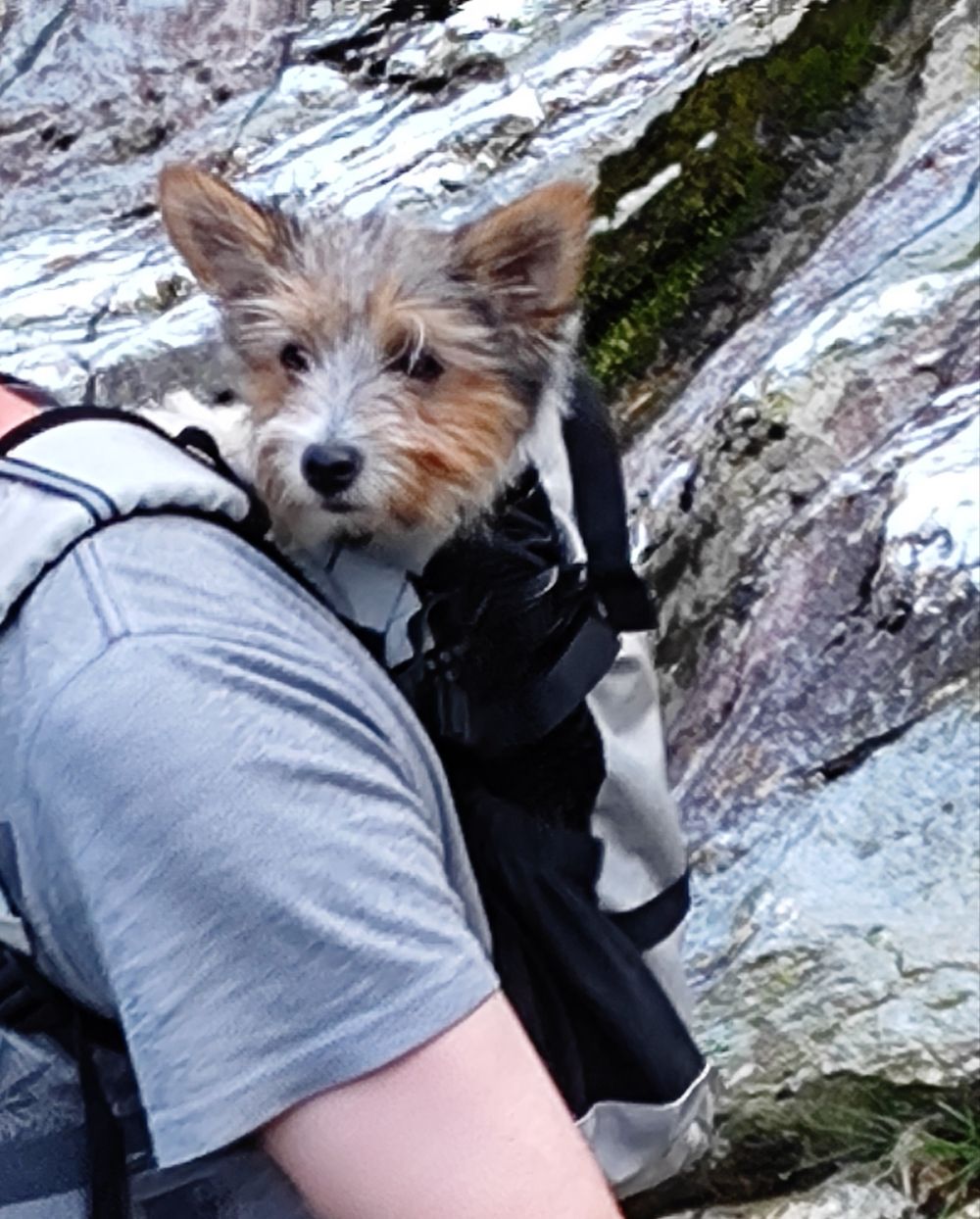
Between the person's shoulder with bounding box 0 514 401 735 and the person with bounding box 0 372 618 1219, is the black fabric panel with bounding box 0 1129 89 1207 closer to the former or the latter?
the person with bounding box 0 372 618 1219

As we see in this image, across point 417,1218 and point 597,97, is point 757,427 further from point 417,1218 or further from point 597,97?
point 417,1218

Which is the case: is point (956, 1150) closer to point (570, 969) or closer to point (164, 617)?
point (570, 969)

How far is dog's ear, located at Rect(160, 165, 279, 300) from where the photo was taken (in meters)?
2.19

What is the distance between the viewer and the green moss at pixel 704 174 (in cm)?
366

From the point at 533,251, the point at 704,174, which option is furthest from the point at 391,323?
the point at 704,174

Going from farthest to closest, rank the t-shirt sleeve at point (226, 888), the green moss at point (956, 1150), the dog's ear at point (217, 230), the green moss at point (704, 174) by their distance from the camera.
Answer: the green moss at point (704, 174), the green moss at point (956, 1150), the dog's ear at point (217, 230), the t-shirt sleeve at point (226, 888)

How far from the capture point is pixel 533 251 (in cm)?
222

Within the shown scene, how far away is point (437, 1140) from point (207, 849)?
0.25 metres

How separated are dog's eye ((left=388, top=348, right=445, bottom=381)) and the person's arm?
4.02 ft

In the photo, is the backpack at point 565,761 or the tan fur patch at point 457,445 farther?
the tan fur patch at point 457,445

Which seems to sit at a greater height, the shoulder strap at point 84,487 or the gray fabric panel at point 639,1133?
the shoulder strap at point 84,487

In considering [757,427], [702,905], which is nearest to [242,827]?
[702,905]

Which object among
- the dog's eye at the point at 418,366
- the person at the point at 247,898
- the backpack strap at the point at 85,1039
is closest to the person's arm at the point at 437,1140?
the person at the point at 247,898

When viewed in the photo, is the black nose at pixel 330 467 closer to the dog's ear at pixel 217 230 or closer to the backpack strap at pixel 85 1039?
the dog's ear at pixel 217 230
